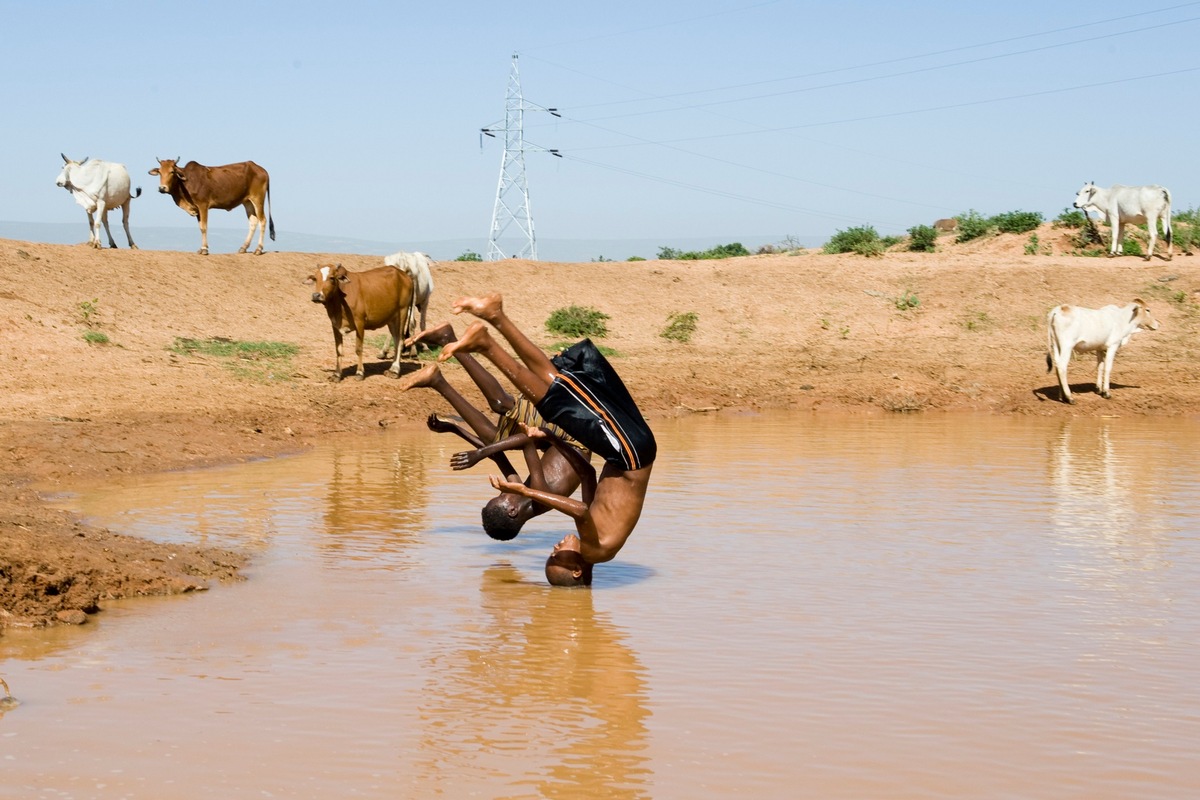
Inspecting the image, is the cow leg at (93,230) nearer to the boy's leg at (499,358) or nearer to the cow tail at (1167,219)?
the boy's leg at (499,358)

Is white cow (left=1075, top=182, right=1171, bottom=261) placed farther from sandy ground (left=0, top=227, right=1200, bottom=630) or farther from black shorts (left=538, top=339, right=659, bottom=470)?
black shorts (left=538, top=339, right=659, bottom=470)

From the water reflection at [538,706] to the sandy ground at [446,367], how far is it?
1.90 metres

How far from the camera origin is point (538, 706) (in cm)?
558

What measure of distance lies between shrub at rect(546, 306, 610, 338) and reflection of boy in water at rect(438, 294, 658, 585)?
13679 millimetres

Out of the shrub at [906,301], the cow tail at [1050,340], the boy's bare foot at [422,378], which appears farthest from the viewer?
the shrub at [906,301]

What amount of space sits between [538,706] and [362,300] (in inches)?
476

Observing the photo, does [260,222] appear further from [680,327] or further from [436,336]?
[436,336]

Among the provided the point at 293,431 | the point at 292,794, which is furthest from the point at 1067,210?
the point at 292,794

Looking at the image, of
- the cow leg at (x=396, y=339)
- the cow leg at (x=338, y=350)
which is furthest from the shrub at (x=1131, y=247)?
the cow leg at (x=338, y=350)

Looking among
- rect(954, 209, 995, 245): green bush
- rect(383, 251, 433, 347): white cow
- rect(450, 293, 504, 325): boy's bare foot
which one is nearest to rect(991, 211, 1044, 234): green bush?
rect(954, 209, 995, 245): green bush

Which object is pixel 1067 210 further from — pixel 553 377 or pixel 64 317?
pixel 553 377

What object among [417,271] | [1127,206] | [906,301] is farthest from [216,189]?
[1127,206]

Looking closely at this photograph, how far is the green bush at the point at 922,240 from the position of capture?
96.7 feet

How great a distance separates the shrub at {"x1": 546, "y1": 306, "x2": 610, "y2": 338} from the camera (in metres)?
21.2
